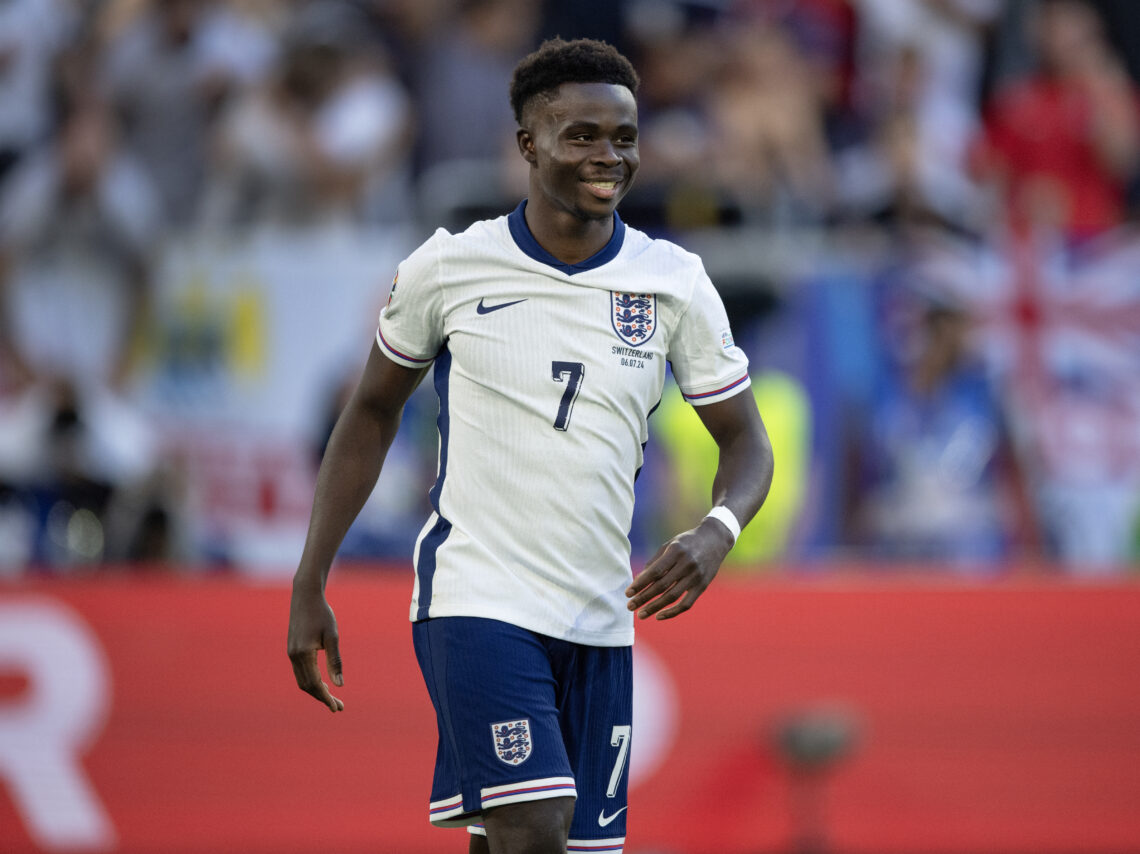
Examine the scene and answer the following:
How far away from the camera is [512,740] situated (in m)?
3.51

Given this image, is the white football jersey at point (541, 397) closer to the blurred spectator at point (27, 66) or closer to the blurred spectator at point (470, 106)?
the blurred spectator at point (470, 106)

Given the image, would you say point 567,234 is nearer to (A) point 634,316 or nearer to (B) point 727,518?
(A) point 634,316

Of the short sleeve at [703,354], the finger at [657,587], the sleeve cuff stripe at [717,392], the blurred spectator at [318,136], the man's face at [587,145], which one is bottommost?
the finger at [657,587]

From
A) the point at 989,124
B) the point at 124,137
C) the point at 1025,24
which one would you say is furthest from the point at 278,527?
the point at 1025,24

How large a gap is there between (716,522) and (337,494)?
0.95m

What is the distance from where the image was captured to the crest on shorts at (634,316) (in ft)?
12.2

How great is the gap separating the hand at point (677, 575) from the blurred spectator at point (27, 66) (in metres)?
7.08

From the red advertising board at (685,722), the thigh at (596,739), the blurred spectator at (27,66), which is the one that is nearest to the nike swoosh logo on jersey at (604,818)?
the thigh at (596,739)

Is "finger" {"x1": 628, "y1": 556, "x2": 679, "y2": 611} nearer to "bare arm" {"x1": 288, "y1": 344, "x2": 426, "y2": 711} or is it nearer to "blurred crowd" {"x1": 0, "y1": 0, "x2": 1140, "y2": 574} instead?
"bare arm" {"x1": 288, "y1": 344, "x2": 426, "y2": 711}

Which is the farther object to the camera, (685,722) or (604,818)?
(685,722)

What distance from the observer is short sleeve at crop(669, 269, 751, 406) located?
12.4 feet

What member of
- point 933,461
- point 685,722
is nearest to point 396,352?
point 685,722

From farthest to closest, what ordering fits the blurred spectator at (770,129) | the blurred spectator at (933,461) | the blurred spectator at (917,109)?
the blurred spectator at (917,109)
the blurred spectator at (770,129)
the blurred spectator at (933,461)

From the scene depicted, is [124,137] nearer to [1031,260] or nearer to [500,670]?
[1031,260]
